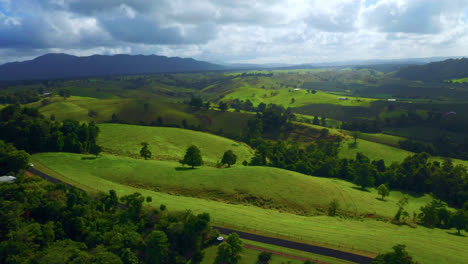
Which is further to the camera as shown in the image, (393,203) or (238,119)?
(238,119)

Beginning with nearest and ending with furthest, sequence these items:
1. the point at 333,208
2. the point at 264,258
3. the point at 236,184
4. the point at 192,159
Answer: the point at 264,258 → the point at 333,208 → the point at 236,184 → the point at 192,159

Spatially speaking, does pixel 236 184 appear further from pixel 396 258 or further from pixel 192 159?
pixel 396 258

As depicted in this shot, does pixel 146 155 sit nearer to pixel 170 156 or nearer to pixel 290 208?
pixel 170 156

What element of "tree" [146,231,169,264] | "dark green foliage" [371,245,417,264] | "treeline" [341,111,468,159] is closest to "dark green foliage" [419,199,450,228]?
"dark green foliage" [371,245,417,264]

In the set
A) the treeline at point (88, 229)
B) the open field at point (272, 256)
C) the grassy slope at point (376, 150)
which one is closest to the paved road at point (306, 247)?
the open field at point (272, 256)

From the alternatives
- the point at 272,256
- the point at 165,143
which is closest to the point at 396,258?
the point at 272,256

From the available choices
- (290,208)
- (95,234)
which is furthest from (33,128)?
(290,208)

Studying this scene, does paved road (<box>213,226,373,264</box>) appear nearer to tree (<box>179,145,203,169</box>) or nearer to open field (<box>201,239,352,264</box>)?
open field (<box>201,239,352,264</box>)
